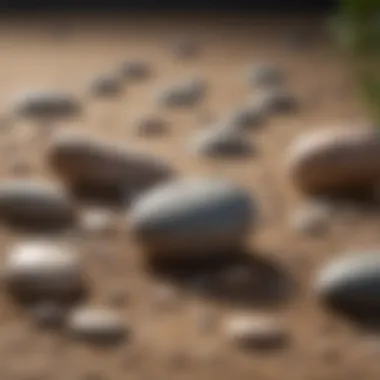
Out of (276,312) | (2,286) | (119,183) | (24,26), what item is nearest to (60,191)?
(119,183)

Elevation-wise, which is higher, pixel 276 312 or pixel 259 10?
pixel 259 10

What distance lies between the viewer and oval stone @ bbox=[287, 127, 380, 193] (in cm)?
119

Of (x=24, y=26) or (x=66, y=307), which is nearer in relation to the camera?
(x=66, y=307)

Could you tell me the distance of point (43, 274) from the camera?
3.15ft

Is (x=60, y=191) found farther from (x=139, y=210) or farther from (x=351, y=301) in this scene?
(x=351, y=301)

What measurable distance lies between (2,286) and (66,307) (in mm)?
69

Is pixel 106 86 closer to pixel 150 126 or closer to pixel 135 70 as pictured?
pixel 135 70

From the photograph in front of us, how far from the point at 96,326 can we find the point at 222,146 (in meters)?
0.49

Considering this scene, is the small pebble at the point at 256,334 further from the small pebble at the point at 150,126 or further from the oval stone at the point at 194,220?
the small pebble at the point at 150,126

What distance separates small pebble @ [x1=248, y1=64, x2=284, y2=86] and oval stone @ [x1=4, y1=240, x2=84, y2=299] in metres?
0.76

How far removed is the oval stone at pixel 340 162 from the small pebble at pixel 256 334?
0.99 feet

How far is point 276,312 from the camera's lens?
0.96 meters

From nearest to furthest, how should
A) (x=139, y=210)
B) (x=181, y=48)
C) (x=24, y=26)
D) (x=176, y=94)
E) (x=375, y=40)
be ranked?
(x=139, y=210)
(x=375, y=40)
(x=176, y=94)
(x=181, y=48)
(x=24, y=26)

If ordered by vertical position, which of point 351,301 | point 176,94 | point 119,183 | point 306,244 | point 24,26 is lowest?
point 351,301
